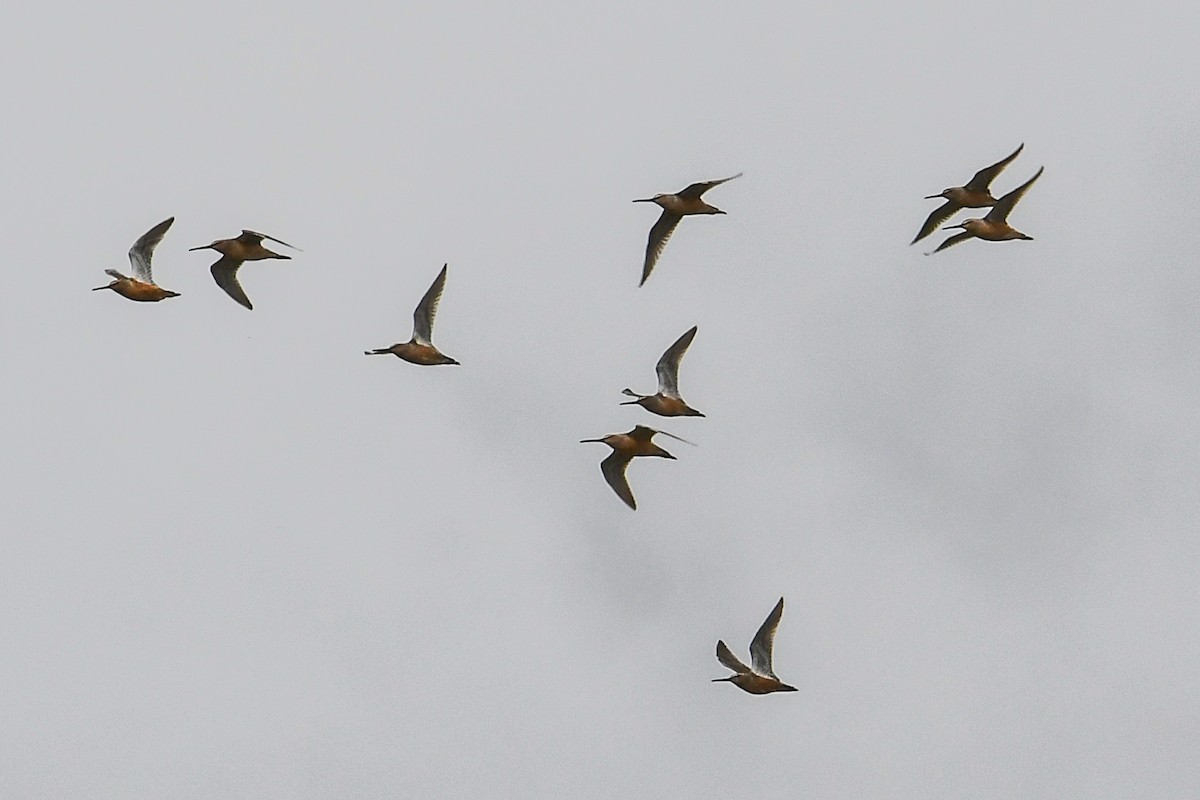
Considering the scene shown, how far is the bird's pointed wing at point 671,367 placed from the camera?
3009 centimetres

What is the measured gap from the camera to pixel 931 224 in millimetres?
34406

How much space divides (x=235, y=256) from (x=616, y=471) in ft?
32.6

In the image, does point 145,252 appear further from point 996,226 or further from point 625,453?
point 996,226

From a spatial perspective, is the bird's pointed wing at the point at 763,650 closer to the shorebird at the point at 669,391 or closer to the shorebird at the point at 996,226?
the shorebird at the point at 669,391

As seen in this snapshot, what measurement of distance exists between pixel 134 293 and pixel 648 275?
11212 millimetres

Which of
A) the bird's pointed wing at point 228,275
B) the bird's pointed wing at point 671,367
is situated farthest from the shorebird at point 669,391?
the bird's pointed wing at point 228,275

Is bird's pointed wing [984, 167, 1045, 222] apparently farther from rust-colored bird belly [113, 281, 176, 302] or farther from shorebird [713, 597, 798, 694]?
rust-colored bird belly [113, 281, 176, 302]

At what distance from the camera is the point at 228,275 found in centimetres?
3322

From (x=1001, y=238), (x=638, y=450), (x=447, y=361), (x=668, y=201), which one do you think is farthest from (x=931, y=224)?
(x=447, y=361)

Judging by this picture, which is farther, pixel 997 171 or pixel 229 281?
pixel 229 281

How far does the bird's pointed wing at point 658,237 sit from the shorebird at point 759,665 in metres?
7.97

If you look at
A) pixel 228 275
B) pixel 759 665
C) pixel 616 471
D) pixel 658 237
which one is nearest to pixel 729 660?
pixel 759 665

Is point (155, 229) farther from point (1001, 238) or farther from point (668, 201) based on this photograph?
point (1001, 238)

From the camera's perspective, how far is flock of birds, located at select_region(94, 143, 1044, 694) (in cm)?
3023
